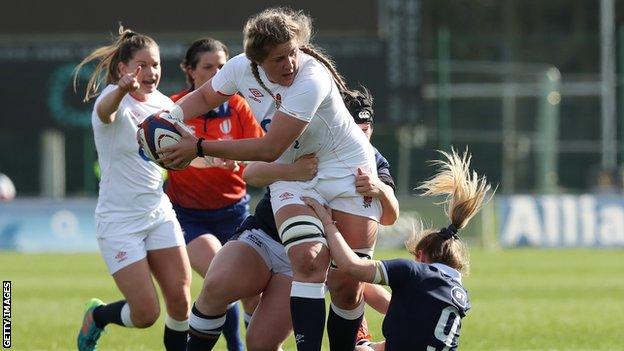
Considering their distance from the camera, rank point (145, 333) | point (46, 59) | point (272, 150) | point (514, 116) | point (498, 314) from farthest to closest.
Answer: point (514, 116)
point (46, 59)
point (498, 314)
point (145, 333)
point (272, 150)

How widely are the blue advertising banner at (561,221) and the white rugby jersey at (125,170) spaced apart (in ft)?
45.6

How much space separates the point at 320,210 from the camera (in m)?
6.05

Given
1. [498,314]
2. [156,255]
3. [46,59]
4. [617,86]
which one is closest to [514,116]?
[617,86]

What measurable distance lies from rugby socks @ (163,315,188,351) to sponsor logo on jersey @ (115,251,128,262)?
0.42m

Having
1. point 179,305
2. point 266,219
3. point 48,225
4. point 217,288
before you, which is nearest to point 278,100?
point 266,219


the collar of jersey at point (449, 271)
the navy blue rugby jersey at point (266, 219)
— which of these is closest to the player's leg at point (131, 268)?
the navy blue rugby jersey at point (266, 219)

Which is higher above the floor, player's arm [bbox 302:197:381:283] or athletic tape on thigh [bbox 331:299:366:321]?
player's arm [bbox 302:197:381:283]

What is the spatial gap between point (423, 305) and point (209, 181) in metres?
2.43

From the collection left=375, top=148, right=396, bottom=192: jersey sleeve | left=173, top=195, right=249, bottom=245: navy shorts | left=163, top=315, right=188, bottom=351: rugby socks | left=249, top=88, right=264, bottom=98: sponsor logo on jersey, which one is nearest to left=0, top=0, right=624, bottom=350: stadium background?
left=173, top=195, right=249, bottom=245: navy shorts

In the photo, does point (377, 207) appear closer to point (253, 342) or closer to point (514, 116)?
point (253, 342)

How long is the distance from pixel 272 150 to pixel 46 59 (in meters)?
15.3

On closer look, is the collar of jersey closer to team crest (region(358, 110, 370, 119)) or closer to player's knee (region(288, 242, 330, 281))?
player's knee (region(288, 242, 330, 281))

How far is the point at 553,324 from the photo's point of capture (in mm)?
10469

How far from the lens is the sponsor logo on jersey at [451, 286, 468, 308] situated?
598 cm
